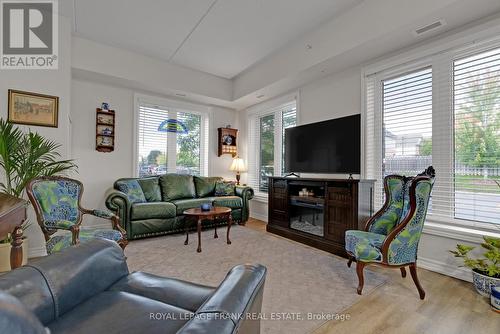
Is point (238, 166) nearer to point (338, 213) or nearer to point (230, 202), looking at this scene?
point (230, 202)

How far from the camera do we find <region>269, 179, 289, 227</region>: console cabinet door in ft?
13.0

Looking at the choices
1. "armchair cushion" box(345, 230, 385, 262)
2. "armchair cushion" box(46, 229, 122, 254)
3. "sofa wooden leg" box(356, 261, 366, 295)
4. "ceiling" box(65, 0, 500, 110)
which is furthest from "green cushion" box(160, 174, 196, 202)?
"sofa wooden leg" box(356, 261, 366, 295)

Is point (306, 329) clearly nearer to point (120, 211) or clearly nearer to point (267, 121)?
point (120, 211)

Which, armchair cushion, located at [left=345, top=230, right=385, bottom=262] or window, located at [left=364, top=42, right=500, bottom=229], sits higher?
→ window, located at [left=364, top=42, right=500, bottom=229]

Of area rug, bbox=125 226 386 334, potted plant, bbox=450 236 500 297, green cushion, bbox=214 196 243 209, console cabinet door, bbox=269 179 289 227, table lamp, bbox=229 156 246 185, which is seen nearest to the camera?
area rug, bbox=125 226 386 334

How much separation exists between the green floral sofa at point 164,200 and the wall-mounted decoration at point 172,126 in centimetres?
104

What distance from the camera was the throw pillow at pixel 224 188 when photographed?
4.81 meters

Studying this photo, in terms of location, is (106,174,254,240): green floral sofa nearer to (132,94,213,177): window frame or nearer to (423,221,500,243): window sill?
(132,94,213,177): window frame

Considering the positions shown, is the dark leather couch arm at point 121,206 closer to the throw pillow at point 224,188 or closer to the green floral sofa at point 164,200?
the green floral sofa at point 164,200

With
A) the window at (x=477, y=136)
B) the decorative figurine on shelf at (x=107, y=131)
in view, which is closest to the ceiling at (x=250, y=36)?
the window at (x=477, y=136)

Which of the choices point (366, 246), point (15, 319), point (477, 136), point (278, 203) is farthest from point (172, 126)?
point (15, 319)

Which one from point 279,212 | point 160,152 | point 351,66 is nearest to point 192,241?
point 279,212

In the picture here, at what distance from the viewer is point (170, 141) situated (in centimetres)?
505

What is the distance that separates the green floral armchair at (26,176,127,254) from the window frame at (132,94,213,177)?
2.08 meters
